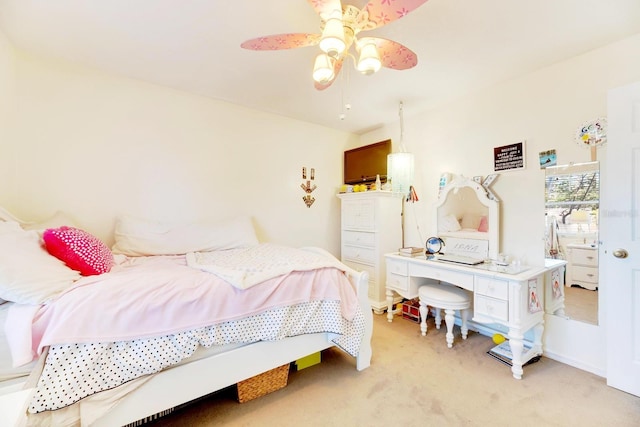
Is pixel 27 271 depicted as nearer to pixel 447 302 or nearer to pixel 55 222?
pixel 55 222

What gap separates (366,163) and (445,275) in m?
1.77

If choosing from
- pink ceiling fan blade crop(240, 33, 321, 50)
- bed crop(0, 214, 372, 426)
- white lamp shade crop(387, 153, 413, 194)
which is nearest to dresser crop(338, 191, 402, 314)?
white lamp shade crop(387, 153, 413, 194)

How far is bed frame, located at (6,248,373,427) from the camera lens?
1.24 metres

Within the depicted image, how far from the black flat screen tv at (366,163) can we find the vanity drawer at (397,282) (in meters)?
1.26

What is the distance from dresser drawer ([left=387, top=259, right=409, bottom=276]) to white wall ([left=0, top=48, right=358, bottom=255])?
112 cm

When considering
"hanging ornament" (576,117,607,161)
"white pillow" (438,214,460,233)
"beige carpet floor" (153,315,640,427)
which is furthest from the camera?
Result: "white pillow" (438,214,460,233)

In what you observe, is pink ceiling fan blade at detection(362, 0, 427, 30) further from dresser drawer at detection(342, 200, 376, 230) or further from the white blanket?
dresser drawer at detection(342, 200, 376, 230)

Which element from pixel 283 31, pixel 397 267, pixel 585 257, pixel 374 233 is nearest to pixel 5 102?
pixel 283 31

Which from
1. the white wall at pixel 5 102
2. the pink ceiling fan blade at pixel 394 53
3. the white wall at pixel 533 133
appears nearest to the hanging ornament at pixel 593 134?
the white wall at pixel 533 133

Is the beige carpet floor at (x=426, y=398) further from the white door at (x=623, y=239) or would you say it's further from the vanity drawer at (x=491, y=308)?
the vanity drawer at (x=491, y=308)

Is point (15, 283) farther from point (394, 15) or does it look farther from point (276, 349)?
point (394, 15)

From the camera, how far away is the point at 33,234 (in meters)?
1.41

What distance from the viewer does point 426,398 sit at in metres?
1.64

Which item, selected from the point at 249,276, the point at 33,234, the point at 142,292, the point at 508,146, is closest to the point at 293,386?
the point at 249,276
